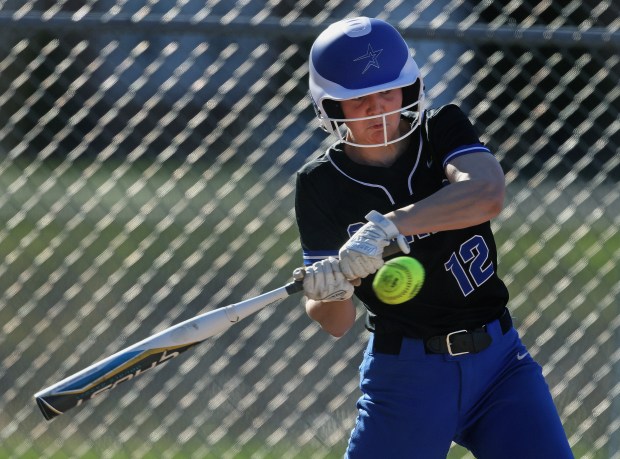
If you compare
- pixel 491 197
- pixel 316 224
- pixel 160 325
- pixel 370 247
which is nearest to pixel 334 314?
pixel 316 224

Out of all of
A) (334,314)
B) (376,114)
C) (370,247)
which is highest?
(376,114)

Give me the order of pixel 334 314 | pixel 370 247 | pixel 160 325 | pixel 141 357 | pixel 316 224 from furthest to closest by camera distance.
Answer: pixel 160 325 → pixel 334 314 → pixel 316 224 → pixel 141 357 → pixel 370 247

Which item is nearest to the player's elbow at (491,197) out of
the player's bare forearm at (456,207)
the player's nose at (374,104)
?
the player's bare forearm at (456,207)

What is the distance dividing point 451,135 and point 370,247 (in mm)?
473

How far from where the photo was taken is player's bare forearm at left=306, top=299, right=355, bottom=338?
3.04 meters

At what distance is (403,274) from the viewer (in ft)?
Result: 8.41

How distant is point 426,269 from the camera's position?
284 cm

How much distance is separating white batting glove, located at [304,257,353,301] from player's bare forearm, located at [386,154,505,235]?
20 centimetres

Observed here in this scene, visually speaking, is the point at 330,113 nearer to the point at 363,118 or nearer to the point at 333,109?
the point at 333,109

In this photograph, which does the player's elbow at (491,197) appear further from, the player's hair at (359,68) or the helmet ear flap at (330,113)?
the helmet ear flap at (330,113)

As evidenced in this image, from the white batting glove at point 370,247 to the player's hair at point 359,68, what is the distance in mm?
303

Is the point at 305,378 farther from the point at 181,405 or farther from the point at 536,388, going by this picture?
the point at 536,388

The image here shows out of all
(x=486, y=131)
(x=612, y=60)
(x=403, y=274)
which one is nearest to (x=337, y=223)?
(x=403, y=274)

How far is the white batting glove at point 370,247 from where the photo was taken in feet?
8.32
